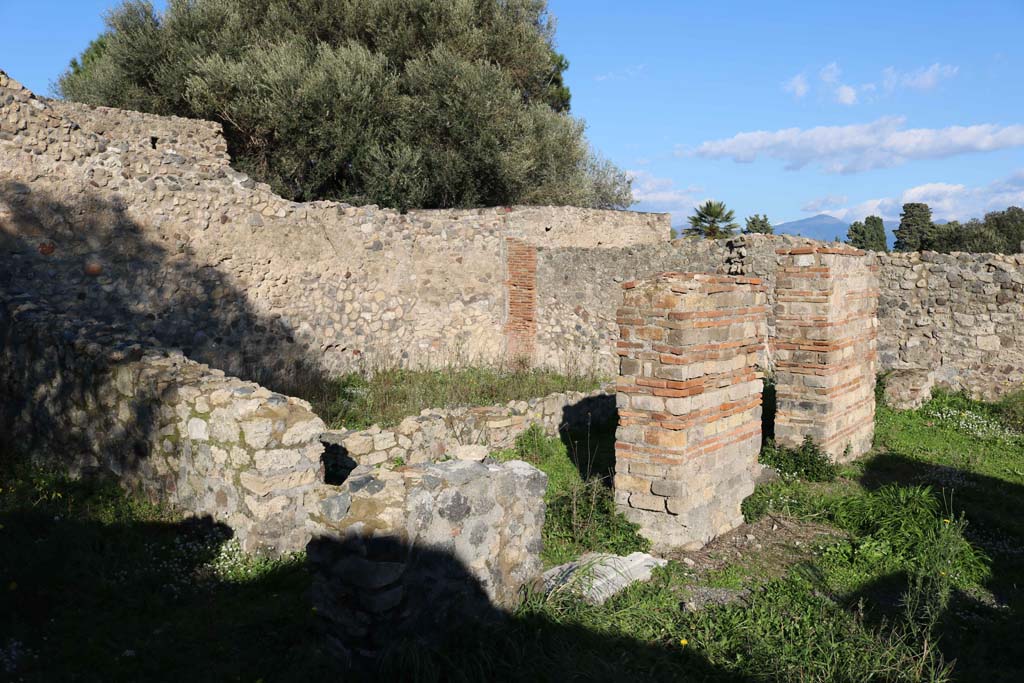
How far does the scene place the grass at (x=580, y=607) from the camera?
13.0ft

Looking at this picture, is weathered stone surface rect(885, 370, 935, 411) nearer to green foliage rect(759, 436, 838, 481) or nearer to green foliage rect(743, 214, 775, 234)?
green foliage rect(759, 436, 838, 481)

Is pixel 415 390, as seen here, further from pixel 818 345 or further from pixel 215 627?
pixel 215 627

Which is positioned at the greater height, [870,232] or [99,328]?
[870,232]

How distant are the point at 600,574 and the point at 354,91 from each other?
1398 centimetres

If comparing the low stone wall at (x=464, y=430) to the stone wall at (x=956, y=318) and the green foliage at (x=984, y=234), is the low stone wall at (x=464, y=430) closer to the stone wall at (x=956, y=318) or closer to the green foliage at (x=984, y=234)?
the stone wall at (x=956, y=318)

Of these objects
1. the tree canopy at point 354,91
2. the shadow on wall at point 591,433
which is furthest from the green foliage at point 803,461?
the tree canopy at point 354,91

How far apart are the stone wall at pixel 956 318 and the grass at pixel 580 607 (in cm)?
581

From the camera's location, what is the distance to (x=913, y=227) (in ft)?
133

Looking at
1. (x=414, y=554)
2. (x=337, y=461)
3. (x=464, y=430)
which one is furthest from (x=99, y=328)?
(x=414, y=554)

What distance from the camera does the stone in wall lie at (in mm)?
3744

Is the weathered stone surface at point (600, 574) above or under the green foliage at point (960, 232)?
under

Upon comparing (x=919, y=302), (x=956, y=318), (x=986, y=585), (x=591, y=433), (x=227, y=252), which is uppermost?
(x=227, y=252)

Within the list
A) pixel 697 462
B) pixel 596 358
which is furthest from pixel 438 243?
pixel 697 462

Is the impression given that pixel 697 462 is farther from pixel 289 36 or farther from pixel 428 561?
pixel 289 36
